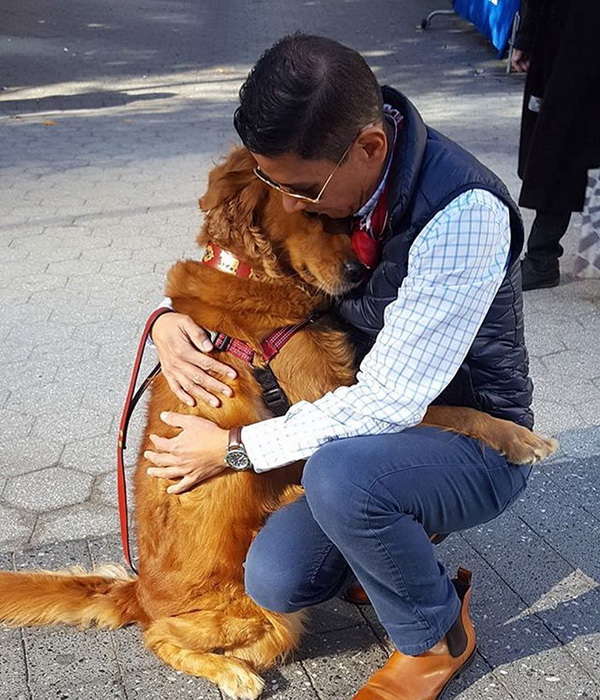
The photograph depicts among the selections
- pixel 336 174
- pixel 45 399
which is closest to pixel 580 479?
pixel 336 174

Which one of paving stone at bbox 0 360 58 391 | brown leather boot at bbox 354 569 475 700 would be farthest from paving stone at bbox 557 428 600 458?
paving stone at bbox 0 360 58 391

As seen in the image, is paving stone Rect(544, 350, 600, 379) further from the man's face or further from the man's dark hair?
the man's dark hair

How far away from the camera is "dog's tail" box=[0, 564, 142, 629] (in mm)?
2473

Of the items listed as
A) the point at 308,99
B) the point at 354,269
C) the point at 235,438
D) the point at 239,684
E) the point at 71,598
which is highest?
the point at 308,99

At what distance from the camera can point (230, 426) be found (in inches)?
92.0

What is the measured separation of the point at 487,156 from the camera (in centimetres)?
814

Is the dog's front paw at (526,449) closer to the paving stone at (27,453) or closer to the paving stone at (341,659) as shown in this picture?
the paving stone at (341,659)

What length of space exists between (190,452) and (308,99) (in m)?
0.96

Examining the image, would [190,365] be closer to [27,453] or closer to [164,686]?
[164,686]

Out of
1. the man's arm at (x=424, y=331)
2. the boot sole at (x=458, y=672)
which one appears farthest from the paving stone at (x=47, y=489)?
the boot sole at (x=458, y=672)

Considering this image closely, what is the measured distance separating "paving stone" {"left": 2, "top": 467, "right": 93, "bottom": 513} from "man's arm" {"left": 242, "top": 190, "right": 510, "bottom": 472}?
1.51 meters

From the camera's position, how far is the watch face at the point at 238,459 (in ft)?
7.25

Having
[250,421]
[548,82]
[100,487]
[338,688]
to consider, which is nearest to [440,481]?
[250,421]

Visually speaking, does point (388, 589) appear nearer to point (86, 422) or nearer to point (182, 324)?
point (182, 324)
